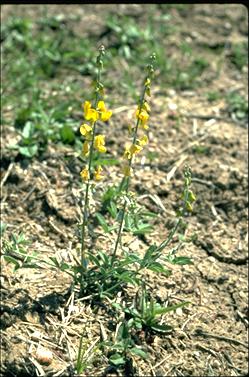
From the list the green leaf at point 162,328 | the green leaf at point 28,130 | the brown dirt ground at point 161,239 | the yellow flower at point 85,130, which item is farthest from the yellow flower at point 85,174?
the green leaf at point 28,130

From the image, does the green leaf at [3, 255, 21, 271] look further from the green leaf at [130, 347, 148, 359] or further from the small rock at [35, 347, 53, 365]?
the green leaf at [130, 347, 148, 359]

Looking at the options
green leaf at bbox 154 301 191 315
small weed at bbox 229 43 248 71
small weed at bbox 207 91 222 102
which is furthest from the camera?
small weed at bbox 229 43 248 71

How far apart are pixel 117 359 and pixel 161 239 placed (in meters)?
0.79

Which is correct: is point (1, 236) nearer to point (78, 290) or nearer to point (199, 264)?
point (78, 290)

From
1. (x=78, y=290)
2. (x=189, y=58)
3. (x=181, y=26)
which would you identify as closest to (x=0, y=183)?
(x=78, y=290)

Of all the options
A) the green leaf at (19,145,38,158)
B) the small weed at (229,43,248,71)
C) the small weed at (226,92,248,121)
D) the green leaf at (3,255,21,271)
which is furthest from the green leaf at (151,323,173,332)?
the small weed at (229,43,248,71)

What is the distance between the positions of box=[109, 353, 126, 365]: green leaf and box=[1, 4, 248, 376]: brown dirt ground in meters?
0.05

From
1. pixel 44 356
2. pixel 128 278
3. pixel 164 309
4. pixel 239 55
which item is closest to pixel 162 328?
pixel 164 309

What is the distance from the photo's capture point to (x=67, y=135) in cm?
380

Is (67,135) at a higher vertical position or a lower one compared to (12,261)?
higher

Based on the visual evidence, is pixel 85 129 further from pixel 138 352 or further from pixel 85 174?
pixel 138 352

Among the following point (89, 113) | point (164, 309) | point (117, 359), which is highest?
point (89, 113)

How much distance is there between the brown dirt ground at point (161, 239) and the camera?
2.88 meters

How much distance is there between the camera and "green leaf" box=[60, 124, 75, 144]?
12.5 ft
